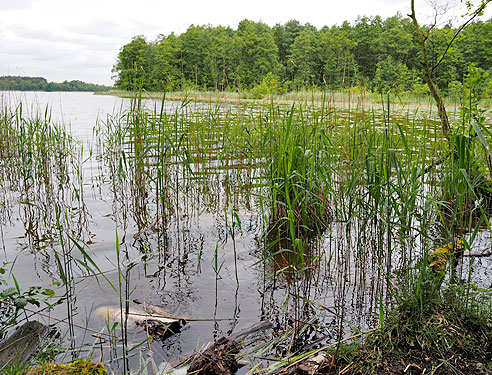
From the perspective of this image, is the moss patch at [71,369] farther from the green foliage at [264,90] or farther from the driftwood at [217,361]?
the green foliage at [264,90]

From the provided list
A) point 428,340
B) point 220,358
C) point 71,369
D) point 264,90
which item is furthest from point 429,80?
point 71,369

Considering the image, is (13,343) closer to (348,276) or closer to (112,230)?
(112,230)

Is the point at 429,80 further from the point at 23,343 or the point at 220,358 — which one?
the point at 23,343

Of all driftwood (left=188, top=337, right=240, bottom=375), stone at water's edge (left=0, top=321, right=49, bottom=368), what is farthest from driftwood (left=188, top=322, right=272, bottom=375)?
stone at water's edge (left=0, top=321, right=49, bottom=368)

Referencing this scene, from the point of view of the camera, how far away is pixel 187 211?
4465 millimetres

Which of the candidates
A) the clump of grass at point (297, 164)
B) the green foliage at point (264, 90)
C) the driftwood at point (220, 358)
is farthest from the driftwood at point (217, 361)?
the green foliage at point (264, 90)

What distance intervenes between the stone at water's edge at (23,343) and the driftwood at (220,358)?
972 millimetres

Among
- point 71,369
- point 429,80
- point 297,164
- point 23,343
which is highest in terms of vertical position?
point 429,80

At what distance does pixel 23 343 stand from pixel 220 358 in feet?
3.98

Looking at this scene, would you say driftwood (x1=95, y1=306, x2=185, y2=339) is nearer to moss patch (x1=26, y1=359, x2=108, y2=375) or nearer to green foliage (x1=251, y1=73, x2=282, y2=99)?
moss patch (x1=26, y1=359, x2=108, y2=375)

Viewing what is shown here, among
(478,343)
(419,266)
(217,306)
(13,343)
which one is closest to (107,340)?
(13,343)

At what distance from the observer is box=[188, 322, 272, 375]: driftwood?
1744mm

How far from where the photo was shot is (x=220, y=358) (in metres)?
1.82

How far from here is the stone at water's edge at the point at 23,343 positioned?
6.25 feet
